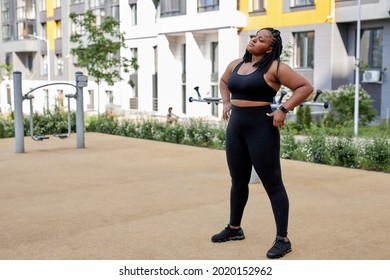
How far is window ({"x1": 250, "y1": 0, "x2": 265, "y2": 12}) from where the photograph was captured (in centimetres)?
2634

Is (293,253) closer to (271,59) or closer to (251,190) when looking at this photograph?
(271,59)

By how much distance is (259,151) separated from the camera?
4.38 meters

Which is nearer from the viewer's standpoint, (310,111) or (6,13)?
(310,111)

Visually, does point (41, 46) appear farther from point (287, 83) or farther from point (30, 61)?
point (287, 83)

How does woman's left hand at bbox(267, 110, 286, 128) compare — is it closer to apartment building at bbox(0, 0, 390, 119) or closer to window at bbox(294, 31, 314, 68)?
apartment building at bbox(0, 0, 390, 119)

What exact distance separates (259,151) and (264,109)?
316 mm

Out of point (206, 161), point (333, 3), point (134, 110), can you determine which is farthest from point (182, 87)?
point (206, 161)

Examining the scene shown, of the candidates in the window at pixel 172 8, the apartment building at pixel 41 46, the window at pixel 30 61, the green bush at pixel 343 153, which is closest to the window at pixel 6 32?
the apartment building at pixel 41 46

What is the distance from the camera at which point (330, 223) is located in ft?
18.1

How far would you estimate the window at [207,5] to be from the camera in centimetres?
2769

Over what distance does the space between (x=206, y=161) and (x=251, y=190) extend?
265 centimetres

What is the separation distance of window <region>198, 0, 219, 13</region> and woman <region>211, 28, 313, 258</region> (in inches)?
934

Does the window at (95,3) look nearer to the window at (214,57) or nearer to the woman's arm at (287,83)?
the window at (214,57)
